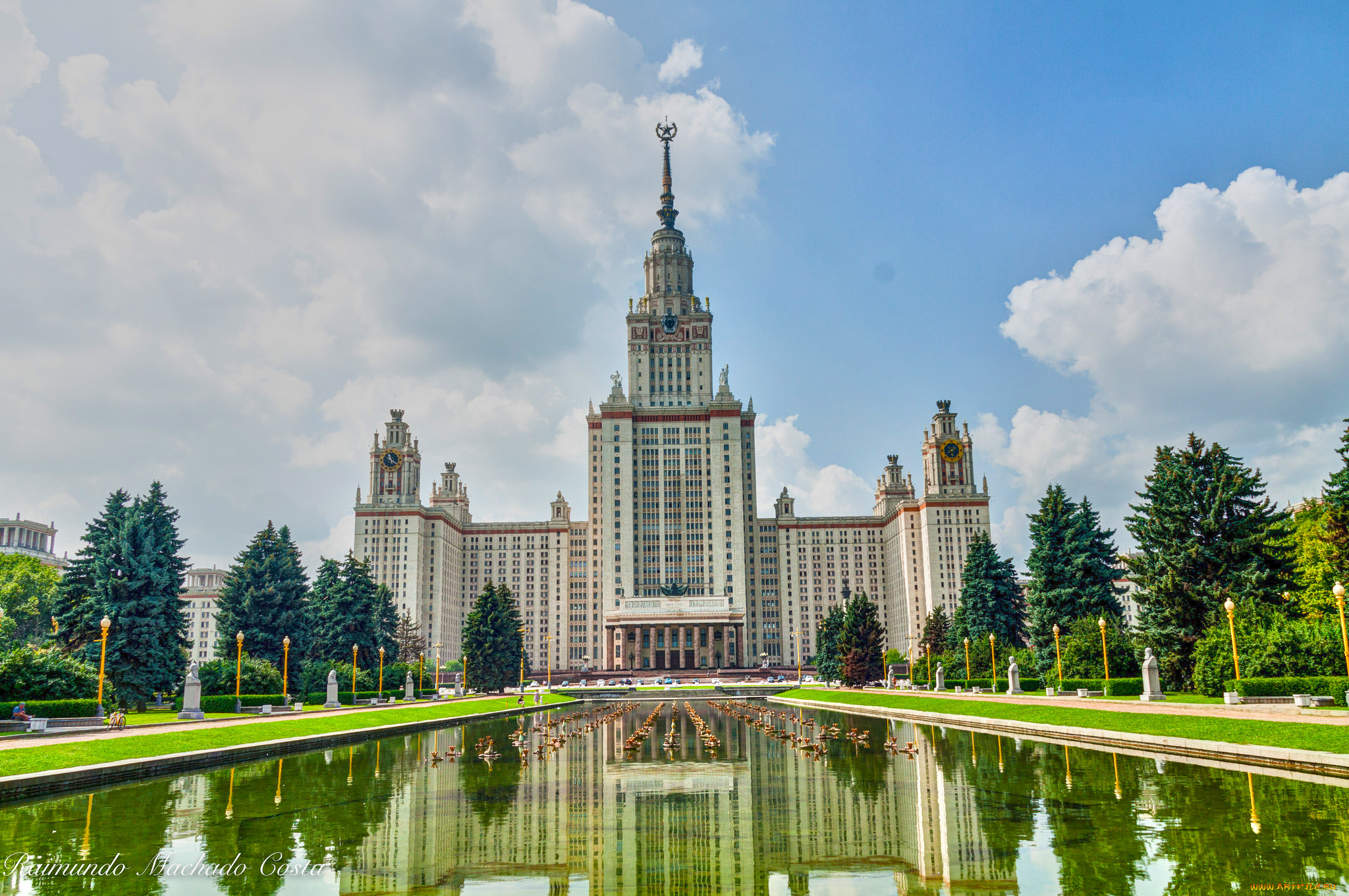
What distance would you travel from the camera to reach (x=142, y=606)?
47.4 m

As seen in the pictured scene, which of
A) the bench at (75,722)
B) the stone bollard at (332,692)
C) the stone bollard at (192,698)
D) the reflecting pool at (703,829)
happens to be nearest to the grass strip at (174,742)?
the reflecting pool at (703,829)

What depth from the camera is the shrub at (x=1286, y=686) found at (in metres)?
31.9

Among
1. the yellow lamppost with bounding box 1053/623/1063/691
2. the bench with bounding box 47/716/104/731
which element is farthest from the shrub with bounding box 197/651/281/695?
the yellow lamppost with bounding box 1053/623/1063/691

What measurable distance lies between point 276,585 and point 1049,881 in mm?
64179

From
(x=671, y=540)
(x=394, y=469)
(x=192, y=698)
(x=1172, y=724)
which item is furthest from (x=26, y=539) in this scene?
(x=1172, y=724)

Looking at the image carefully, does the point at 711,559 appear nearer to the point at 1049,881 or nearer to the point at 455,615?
the point at 455,615

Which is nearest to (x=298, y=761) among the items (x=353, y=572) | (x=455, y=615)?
(x=353, y=572)

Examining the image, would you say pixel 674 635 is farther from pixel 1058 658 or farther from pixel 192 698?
pixel 192 698

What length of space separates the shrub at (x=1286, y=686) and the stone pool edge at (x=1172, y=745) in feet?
35.7

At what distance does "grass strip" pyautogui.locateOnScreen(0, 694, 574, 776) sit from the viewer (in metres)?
19.2

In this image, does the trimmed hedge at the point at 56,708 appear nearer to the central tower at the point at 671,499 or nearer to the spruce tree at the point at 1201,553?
the spruce tree at the point at 1201,553

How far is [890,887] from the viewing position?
9.12m

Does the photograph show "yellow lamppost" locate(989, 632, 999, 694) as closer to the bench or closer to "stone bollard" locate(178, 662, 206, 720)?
"stone bollard" locate(178, 662, 206, 720)

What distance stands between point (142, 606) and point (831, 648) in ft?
205
